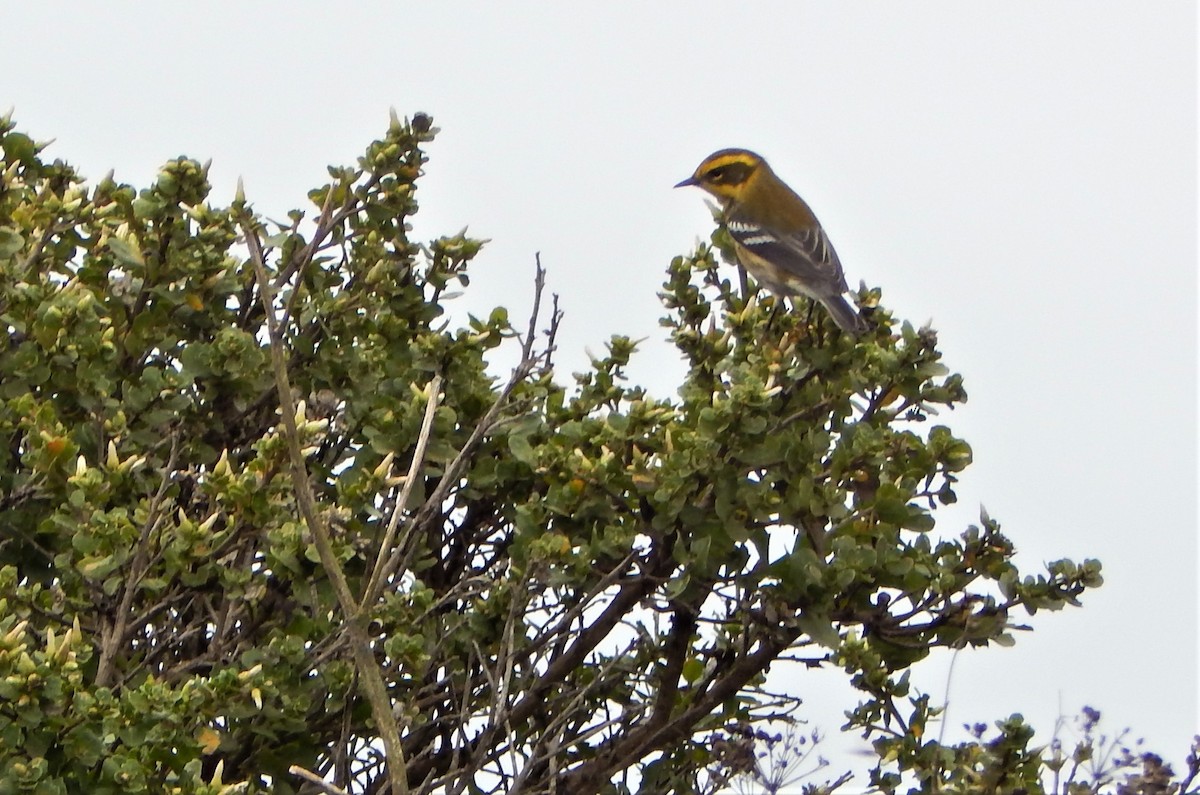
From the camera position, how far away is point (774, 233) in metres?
7.14

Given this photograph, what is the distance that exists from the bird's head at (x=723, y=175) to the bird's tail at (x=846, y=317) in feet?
12.3

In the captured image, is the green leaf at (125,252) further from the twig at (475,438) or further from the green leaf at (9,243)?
the twig at (475,438)

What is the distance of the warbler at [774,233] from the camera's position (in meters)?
4.89

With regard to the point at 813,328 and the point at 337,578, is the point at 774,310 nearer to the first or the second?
the point at 813,328

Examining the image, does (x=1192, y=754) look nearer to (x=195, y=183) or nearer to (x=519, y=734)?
(x=519, y=734)

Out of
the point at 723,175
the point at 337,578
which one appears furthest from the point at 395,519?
the point at 723,175

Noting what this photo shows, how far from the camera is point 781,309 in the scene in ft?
14.3

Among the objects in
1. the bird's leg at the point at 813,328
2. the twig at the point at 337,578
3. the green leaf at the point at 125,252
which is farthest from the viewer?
the bird's leg at the point at 813,328

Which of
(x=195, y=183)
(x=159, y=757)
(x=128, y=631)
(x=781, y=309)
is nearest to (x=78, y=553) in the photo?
(x=128, y=631)

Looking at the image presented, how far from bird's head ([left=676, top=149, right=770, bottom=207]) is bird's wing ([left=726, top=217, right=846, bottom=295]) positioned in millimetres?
464

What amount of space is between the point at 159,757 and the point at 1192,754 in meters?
2.32

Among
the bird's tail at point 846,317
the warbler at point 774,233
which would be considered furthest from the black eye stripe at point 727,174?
the bird's tail at point 846,317

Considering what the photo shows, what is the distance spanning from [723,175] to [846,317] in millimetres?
4046

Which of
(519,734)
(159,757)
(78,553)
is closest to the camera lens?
(159,757)
